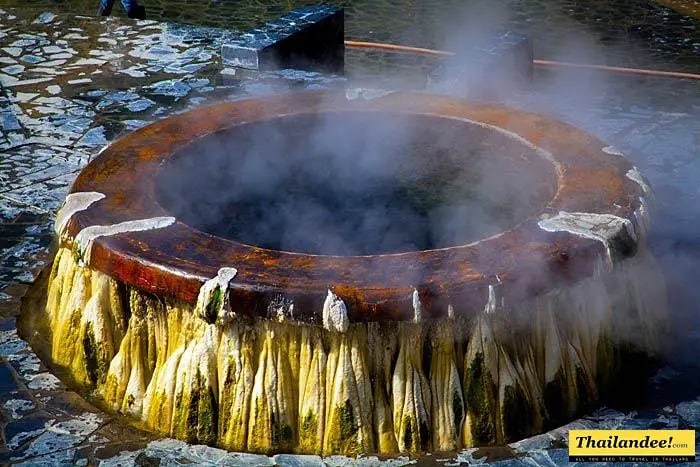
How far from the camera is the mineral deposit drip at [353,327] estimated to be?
13.4ft

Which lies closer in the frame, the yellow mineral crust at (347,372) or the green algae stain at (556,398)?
the yellow mineral crust at (347,372)

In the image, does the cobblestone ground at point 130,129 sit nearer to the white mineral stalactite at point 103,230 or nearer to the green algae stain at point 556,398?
the green algae stain at point 556,398

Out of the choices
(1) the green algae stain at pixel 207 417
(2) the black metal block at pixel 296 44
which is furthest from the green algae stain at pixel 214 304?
(2) the black metal block at pixel 296 44

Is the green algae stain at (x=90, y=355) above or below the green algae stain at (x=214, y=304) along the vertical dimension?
below

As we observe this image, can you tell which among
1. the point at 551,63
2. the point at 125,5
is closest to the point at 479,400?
the point at 551,63

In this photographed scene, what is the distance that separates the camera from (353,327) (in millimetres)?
4086

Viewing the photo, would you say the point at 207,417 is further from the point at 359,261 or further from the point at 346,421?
the point at 359,261

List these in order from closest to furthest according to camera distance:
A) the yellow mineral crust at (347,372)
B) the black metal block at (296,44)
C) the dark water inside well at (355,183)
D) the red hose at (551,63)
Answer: the yellow mineral crust at (347,372)
the dark water inside well at (355,183)
the black metal block at (296,44)
the red hose at (551,63)

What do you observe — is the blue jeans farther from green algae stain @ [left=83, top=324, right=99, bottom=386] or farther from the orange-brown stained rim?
green algae stain @ [left=83, top=324, right=99, bottom=386]

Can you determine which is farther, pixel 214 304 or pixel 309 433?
pixel 309 433

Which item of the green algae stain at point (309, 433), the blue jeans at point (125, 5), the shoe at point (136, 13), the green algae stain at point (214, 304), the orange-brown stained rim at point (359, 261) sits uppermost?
the orange-brown stained rim at point (359, 261)

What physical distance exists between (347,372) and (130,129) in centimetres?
393

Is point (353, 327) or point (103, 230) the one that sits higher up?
point (103, 230)

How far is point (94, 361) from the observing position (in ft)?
15.4
